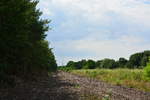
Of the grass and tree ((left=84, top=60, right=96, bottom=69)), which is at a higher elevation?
tree ((left=84, top=60, right=96, bottom=69))

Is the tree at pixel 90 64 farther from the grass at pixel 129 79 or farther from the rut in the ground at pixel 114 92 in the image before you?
the rut in the ground at pixel 114 92

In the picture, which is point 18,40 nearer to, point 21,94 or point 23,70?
point 21,94

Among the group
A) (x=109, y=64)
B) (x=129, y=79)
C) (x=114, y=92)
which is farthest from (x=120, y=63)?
(x=114, y=92)

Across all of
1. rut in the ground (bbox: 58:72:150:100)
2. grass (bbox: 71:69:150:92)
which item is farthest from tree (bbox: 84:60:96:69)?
rut in the ground (bbox: 58:72:150:100)

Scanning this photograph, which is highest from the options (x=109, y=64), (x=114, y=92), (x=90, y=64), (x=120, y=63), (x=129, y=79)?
(x=90, y=64)

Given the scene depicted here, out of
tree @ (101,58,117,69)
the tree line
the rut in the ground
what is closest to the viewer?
the rut in the ground

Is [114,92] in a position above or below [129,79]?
below

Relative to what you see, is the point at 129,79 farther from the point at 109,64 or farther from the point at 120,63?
the point at 109,64

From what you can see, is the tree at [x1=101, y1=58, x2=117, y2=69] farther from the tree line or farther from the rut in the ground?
the rut in the ground

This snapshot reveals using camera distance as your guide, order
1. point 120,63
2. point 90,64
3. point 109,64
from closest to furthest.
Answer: point 120,63, point 109,64, point 90,64

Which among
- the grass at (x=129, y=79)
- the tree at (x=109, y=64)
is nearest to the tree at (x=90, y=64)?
the tree at (x=109, y=64)

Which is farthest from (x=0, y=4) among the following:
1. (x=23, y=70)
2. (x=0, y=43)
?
(x=23, y=70)

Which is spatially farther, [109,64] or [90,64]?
[90,64]

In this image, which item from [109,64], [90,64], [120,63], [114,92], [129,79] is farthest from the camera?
[90,64]
